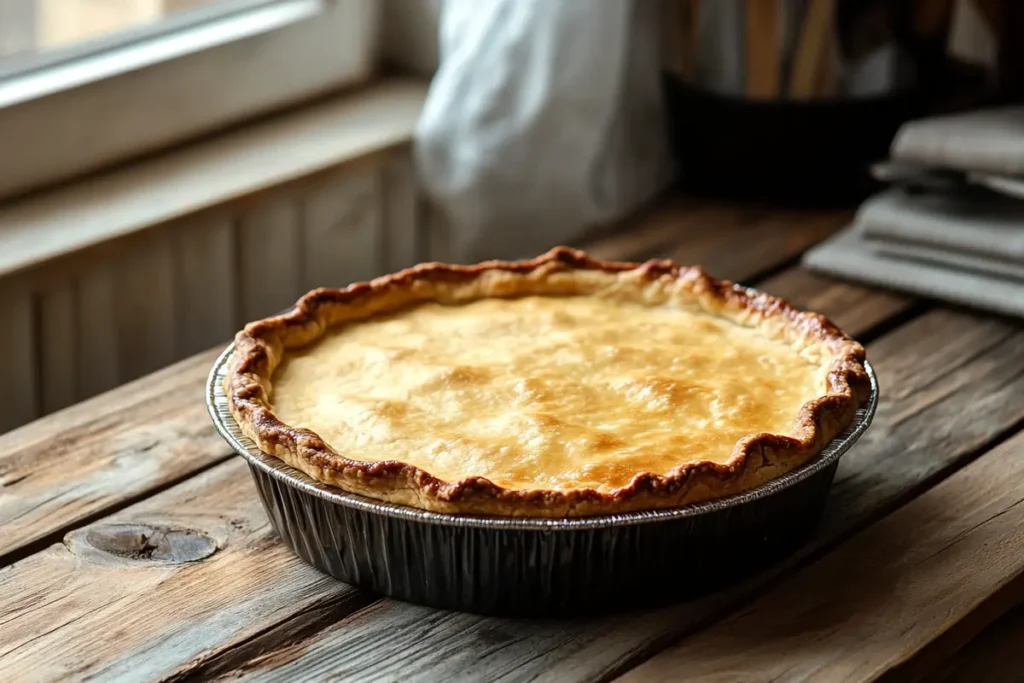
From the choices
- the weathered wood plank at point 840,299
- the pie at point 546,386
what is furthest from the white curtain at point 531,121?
the pie at point 546,386

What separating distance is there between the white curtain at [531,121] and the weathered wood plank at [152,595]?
0.78 metres

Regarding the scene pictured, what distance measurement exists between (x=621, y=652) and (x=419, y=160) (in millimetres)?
1024

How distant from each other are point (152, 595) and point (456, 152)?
0.93 m

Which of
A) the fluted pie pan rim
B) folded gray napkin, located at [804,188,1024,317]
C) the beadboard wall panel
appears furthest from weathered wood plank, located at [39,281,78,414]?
folded gray napkin, located at [804,188,1024,317]

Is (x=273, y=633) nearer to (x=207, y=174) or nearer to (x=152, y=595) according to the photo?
(x=152, y=595)

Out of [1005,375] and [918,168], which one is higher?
[918,168]

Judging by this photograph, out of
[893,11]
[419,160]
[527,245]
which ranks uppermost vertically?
[893,11]

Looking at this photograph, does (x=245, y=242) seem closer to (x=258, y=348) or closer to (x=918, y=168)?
(x=258, y=348)

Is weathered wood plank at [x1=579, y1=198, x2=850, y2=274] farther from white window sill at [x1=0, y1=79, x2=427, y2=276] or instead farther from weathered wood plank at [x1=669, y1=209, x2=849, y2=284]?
white window sill at [x1=0, y1=79, x2=427, y2=276]

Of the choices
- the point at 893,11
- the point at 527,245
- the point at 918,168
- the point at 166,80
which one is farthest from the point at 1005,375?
the point at 166,80

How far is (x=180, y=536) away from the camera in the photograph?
119 cm

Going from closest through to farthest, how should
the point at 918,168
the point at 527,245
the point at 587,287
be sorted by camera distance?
the point at 587,287 < the point at 918,168 < the point at 527,245

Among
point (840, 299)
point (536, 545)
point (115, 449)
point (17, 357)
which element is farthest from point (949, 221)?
point (17, 357)

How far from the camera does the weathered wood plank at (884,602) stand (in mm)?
1025
